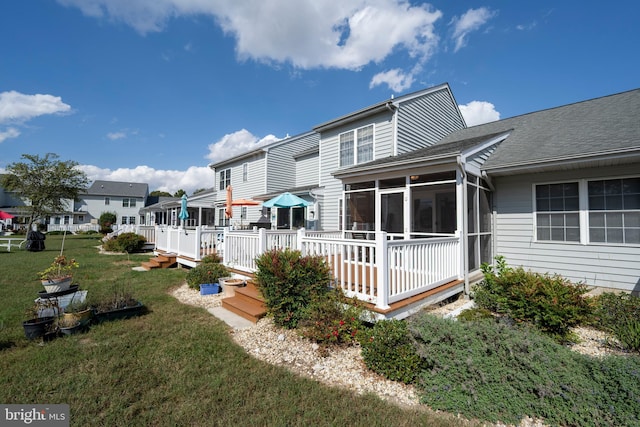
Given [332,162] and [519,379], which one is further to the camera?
[332,162]

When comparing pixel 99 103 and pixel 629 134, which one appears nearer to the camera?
pixel 629 134

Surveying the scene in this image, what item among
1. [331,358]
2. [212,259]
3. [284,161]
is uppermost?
[284,161]

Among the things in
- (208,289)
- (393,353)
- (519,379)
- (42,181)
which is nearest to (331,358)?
(393,353)

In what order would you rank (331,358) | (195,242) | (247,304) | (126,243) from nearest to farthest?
1. (331,358)
2. (247,304)
3. (195,242)
4. (126,243)

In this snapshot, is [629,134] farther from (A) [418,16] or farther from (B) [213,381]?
(B) [213,381]

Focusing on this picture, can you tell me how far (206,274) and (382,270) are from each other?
206 inches

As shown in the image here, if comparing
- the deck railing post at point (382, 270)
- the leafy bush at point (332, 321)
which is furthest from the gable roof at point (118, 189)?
the deck railing post at point (382, 270)

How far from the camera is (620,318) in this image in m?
4.18

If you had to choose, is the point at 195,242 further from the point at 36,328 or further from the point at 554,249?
the point at 554,249

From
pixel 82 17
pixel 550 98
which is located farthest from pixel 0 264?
pixel 550 98

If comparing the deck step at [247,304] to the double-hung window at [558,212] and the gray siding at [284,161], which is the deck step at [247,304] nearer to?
the double-hung window at [558,212]

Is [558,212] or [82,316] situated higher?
[558,212]

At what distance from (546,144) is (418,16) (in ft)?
18.9

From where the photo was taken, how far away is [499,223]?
25.0 feet
